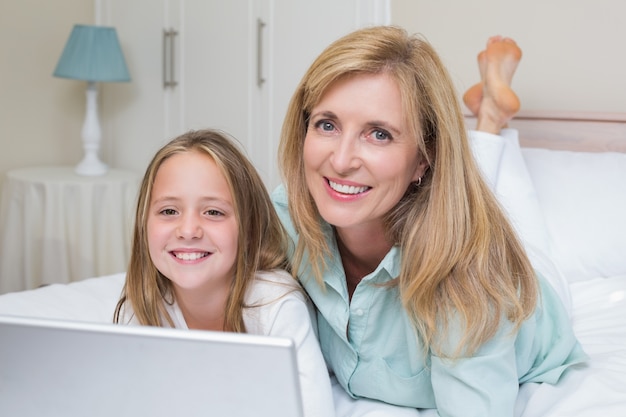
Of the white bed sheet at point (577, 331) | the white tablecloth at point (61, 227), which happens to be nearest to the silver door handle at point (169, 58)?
the white tablecloth at point (61, 227)

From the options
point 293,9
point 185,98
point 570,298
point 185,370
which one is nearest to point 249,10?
point 293,9

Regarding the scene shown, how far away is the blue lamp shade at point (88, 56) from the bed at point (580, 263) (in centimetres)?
139

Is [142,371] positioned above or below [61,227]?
above

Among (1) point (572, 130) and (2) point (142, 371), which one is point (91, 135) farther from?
(2) point (142, 371)

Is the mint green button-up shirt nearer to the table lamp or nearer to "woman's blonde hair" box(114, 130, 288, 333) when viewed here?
"woman's blonde hair" box(114, 130, 288, 333)

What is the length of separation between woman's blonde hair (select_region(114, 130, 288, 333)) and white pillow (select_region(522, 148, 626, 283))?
825mm

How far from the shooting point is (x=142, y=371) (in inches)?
26.5

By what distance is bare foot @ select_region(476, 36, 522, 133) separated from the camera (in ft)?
6.45

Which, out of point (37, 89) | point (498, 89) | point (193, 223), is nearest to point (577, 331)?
point (498, 89)

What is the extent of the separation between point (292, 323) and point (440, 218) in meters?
0.27

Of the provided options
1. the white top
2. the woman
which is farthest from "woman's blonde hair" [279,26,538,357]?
the white top

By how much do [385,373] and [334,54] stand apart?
0.51 meters

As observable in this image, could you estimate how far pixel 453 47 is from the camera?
2.52 meters

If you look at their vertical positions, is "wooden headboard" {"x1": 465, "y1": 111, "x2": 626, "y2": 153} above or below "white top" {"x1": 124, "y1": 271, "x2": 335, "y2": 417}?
above
